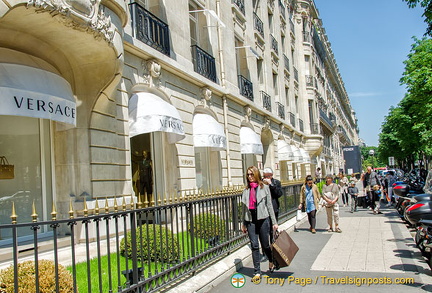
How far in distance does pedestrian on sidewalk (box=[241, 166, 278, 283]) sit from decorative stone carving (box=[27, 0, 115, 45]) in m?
3.62

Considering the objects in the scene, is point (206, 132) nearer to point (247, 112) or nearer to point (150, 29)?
point (150, 29)

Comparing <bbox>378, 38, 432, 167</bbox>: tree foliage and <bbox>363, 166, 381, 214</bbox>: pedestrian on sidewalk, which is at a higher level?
<bbox>378, 38, 432, 167</bbox>: tree foliage

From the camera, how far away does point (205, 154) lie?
15531 mm

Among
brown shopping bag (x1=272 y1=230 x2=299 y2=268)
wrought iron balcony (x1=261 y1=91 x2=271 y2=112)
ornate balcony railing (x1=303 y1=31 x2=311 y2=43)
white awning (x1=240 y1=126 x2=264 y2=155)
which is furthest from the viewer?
ornate balcony railing (x1=303 y1=31 x2=311 y2=43)

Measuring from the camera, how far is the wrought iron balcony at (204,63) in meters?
14.2

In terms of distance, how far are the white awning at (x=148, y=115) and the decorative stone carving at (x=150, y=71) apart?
1.79ft

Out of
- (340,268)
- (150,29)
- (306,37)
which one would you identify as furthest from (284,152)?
(340,268)

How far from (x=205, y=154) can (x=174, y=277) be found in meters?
10.1

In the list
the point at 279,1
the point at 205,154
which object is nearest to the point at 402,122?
the point at 279,1

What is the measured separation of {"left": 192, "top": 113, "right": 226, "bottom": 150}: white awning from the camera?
13.2 metres

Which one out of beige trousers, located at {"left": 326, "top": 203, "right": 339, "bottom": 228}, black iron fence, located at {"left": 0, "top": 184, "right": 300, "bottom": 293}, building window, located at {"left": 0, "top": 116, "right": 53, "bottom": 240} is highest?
building window, located at {"left": 0, "top": 116, "right": 53, "bottom": 240}

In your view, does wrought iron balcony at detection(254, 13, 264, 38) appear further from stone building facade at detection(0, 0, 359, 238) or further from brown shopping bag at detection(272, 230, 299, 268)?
brown shopping bag at detection(272, 230, 299, 268)

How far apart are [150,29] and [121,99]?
2851 mm

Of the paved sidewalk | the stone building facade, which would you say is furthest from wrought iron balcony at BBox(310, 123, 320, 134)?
the paved sidewalk
